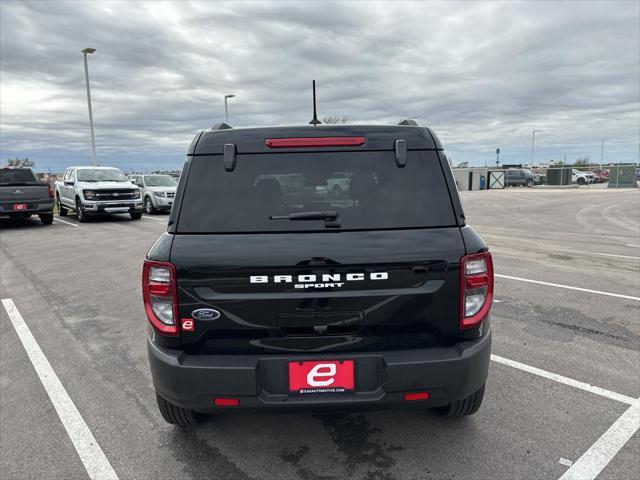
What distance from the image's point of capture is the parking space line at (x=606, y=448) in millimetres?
2572

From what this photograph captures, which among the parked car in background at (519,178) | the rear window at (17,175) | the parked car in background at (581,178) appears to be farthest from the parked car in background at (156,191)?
the parked car in background at (581,178)

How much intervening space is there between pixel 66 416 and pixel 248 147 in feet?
7.58

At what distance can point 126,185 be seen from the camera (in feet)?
54.1

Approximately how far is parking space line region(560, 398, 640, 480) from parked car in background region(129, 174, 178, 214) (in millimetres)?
16768

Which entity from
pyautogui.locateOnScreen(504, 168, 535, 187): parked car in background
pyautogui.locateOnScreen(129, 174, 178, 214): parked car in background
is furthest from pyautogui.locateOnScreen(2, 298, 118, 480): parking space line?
pyautogui.locateOnScreen(504, 168, 535, 187): parked car in background

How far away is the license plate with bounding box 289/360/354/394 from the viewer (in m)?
2.35

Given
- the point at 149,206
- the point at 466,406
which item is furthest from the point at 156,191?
the point at 466,406

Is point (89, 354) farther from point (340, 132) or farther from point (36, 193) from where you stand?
point (36, 193)

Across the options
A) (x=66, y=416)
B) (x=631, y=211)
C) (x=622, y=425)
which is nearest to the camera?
(x=622, y=425)

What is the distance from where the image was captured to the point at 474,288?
2.46 m

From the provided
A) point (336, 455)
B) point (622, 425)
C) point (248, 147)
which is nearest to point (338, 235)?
point (248, 147)

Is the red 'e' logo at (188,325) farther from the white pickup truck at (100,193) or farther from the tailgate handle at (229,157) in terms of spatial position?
the white pickup truck at (100,193)

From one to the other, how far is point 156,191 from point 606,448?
60.1ft

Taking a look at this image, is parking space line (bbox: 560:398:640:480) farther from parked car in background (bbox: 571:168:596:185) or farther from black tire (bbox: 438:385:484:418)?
parked car in background (bbox: 571:168:596:185)
